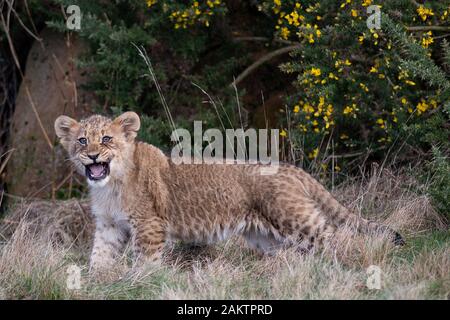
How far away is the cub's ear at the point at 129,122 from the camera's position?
774 centimetres

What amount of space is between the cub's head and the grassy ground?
0.83 m

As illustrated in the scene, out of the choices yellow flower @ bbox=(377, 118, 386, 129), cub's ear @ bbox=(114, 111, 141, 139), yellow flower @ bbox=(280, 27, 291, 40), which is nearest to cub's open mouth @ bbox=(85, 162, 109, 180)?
cub's ear @ bbox=(114, 111, 141, 139)

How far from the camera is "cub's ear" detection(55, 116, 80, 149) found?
7789 millimetres

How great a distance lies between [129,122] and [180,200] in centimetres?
92

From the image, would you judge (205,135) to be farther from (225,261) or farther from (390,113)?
(225,261)

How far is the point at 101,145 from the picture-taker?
750 cm

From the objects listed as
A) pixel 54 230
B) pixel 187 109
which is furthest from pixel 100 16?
pixel 54 230

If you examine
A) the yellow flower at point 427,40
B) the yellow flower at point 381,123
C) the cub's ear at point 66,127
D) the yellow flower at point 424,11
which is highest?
the yellow flower at point 424,11

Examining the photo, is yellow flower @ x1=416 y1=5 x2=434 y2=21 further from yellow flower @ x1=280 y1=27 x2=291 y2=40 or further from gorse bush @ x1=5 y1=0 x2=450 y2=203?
yellow flower @ x1=280 y1=27 x2=291 y2=40

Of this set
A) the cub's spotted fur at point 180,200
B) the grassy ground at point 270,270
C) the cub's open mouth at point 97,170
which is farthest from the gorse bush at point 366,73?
the cub's open mouth at point 97,170

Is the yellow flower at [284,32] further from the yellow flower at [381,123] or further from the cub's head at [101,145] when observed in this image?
the cub's head at [101,145]

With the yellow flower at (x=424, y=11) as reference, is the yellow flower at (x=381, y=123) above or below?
below

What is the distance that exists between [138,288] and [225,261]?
1.23 m

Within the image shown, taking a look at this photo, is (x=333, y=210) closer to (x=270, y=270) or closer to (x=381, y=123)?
(x=270, y=270)
